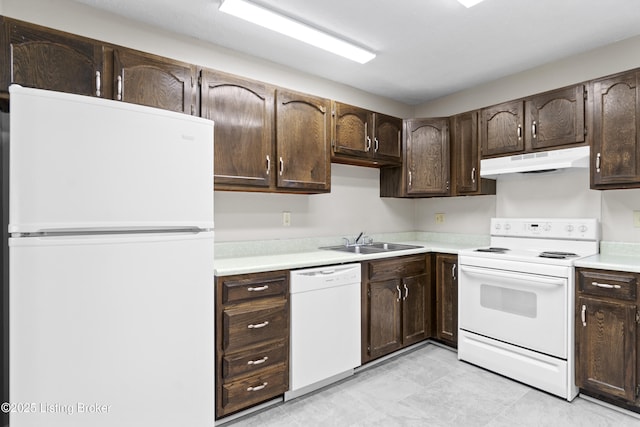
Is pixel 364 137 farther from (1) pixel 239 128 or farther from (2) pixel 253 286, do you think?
(2) pixel 253 286

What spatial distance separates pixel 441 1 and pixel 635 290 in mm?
2101

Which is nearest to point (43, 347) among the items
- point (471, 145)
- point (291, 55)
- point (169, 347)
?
point (169, 347)

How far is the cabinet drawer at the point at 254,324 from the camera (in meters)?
1.98

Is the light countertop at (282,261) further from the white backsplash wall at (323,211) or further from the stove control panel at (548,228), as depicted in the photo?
the stove control panel at (548,228)

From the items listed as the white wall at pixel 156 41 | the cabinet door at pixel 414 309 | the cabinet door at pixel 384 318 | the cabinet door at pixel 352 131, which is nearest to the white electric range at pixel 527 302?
the cabinet door at pixel 414 309

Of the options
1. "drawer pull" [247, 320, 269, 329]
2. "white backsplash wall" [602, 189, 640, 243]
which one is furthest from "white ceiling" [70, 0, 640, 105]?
"drawer pull" [247, 320, 269, 329]

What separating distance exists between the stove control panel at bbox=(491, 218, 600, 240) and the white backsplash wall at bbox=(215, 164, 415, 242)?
3.48 feet

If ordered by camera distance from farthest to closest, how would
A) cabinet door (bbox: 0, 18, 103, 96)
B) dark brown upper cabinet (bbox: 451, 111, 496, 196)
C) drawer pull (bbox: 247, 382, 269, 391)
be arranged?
dark brown upper cabinet (bbox: 451, 111, 496, 196) < drawer pull (bbox: 247, 382, 269, 391) < cabinet door (bbox: 0, 18, 103, 96)

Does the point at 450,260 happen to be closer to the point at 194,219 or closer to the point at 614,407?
the point at 614,407

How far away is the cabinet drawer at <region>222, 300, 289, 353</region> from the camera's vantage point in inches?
77.8

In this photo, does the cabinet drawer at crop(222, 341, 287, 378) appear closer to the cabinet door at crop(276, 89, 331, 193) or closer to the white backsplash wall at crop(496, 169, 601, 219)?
the cabinet door at crop(276, 89, 331, 193)

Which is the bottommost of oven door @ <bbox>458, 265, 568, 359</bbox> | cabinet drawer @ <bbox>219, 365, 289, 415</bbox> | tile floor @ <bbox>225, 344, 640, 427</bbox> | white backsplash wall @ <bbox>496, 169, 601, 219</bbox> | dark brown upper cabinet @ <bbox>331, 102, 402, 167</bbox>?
tile floor @ <bbox>225, 344, 640, 427</bbox>

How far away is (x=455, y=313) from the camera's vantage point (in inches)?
117

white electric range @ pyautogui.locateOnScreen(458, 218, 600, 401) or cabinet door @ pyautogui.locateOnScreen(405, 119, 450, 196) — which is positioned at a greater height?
cabinet door @ pyautogui.locateOnScreen(405, 119, 450, 196)
